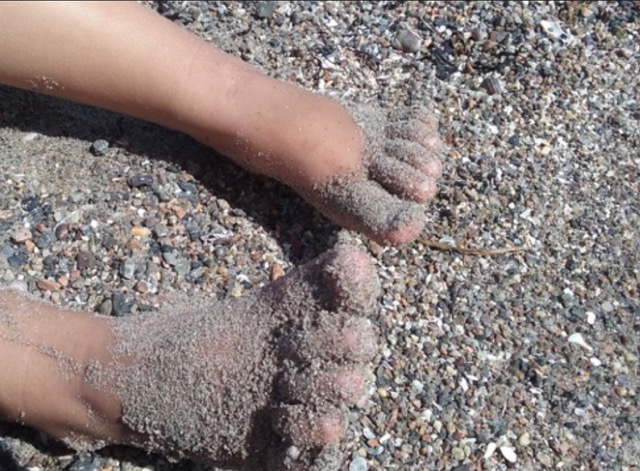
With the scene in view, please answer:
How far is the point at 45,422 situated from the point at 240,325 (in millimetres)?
323

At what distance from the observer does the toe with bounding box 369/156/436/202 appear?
1.60 meters

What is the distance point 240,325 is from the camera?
1334 millimetres

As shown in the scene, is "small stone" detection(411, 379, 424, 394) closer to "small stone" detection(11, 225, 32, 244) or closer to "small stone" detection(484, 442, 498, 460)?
"small stone" detection(484, 442, 498, 460)

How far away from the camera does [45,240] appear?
5.32 ft

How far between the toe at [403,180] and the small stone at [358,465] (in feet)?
1.42

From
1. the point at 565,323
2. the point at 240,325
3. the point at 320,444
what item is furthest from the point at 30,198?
the point at 565,323

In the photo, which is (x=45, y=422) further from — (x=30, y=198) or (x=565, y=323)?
(x=565, y=323)

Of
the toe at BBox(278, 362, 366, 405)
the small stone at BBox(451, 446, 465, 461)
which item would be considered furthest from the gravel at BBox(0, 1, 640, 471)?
the toe at BBox(278, 362, 366, 405)

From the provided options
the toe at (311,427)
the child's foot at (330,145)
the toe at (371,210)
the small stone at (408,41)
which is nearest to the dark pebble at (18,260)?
the child's foot at (330,145)

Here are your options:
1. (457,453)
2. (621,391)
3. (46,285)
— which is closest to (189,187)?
(46,285)

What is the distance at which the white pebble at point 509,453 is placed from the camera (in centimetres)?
144

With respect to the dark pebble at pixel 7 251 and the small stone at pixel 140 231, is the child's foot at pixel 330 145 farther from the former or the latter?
the dark pebble at pixel 7 251

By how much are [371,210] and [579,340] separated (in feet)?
1.29

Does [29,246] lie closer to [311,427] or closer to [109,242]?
[109,242]
